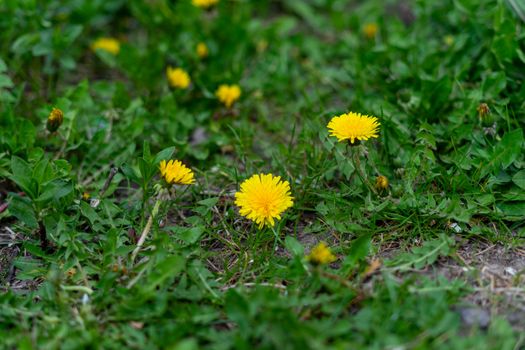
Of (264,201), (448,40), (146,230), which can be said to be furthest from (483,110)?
(146,230)

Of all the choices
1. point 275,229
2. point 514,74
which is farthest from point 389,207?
point 514,74

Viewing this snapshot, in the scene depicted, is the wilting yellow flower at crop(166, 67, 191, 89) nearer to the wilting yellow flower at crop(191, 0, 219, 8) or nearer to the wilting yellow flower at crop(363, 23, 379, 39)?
the wilting yellow flower at crop(191, 0, 219, 8)

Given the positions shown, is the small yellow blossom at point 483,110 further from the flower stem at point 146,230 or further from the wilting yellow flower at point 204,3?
the wilting yellow flower at point 204,3

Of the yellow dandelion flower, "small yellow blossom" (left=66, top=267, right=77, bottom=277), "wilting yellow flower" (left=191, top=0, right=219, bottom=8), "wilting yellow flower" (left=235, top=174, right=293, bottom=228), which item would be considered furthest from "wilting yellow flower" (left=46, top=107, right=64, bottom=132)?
the yellow dandelion flower

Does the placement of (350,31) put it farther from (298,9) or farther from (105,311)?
(105,311)

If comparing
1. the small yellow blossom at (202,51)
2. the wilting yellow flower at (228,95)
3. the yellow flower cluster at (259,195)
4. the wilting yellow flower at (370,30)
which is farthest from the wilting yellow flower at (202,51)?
the yellow flower cluster at (259,195)

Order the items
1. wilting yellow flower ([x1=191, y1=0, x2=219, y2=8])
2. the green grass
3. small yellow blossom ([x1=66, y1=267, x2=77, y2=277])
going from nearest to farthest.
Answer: the green grass < small yellow blossom ([x1=66, y1=267, x2=77, y2=277]) < wilting yellow flower ([x1=191, y1=0, x2=219, y2=8])

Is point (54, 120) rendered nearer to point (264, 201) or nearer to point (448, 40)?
point (264, 201)

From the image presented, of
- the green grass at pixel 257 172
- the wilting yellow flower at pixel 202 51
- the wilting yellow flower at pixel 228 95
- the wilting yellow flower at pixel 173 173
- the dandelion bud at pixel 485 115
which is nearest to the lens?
the green grass at pixel 257 172
